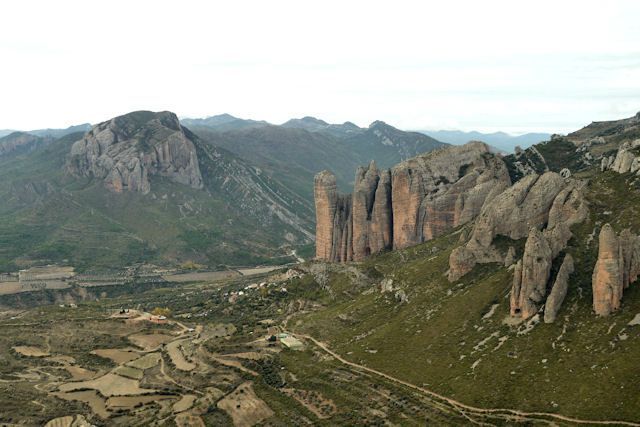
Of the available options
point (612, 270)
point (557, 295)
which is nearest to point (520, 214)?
point (557, 295)

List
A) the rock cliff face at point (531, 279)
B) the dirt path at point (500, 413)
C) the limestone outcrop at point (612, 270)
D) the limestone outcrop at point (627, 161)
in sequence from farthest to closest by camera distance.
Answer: the limestone outcrop at point (627, 161) → the rock cliff face at point (531, 279) → the limestone outcrop at point (612, 270) → the dirt path at point (500, 413)

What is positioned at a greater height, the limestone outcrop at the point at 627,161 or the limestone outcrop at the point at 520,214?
the limestone outcrop at the point at 627,161

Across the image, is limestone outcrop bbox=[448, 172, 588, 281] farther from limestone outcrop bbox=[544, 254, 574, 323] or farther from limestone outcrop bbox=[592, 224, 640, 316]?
limestone outcrop bbox=[592, 224, 640, 316]

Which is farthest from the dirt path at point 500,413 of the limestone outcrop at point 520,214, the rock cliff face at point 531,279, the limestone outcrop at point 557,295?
the limestone outcrop at point 520,214

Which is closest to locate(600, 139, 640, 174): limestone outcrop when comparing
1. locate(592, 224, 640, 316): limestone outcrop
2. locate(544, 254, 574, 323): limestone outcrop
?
locate(592, 224, 640, 316): limestone outcrop

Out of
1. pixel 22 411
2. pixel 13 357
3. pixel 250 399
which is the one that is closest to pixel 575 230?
pixel 250 399

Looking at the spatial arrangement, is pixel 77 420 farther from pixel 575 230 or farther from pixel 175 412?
pixel 575 230

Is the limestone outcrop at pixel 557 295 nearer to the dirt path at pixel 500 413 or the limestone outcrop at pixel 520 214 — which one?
the limestone outcrop at pixel 520 214
